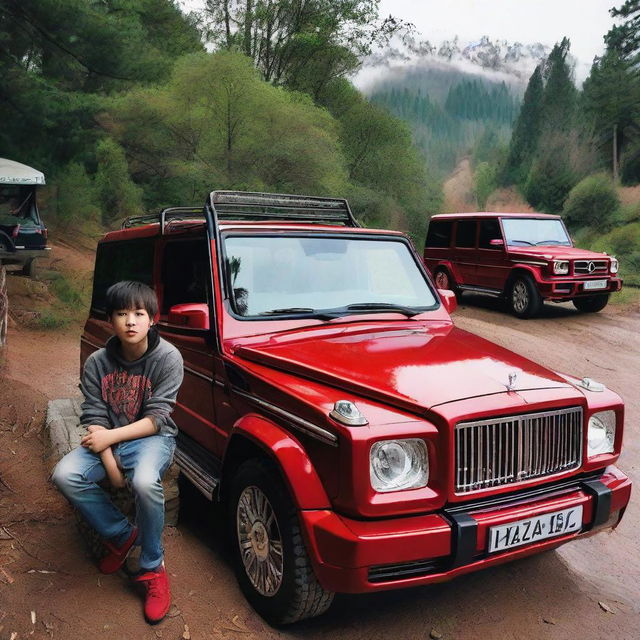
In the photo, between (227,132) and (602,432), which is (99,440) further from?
(227,132)

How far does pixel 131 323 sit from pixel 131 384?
1.05 feet

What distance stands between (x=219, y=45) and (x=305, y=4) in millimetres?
4957

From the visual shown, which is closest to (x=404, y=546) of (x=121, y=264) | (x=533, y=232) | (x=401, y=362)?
(x=401, y=362)

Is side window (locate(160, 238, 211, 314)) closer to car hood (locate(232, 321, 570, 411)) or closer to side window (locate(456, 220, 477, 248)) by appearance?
car hood (locate(232, 321, 570, 411))

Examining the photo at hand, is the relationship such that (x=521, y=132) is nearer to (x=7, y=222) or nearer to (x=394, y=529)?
(x=7, y=222)

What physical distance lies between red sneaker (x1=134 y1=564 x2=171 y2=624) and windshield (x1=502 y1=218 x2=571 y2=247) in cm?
1034

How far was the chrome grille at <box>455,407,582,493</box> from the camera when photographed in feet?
8.79

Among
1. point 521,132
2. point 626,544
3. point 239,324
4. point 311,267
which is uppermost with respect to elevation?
point 521,132

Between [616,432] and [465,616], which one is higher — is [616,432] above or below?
above

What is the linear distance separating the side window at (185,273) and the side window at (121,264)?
22 centimetres

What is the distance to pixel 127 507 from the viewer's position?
3389 millimetres

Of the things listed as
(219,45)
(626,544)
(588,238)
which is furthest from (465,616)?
(219,45)

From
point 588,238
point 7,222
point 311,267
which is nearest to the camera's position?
point 311,267

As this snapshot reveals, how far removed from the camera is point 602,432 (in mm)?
3168
